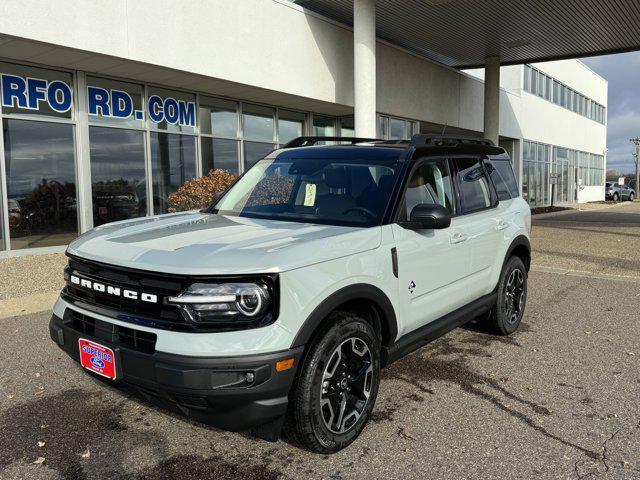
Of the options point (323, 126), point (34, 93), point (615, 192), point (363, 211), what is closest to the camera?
point (363, 211)

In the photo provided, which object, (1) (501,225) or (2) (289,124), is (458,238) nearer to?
(1) (501,225)

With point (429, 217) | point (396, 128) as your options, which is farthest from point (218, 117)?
point (429, 217)

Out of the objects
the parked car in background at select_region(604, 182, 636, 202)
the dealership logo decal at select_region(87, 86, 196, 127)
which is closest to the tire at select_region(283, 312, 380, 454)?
the dealership logo decal at select_region(87, 86, 196, 127)

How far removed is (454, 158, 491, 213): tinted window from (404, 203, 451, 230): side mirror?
995 millimetres

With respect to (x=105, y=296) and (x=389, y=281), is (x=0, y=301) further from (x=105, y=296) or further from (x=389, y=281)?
(x=389, y=281)

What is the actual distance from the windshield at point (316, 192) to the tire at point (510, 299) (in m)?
1.92

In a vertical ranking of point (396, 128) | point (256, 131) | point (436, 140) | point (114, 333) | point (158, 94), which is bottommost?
point (114, 333)

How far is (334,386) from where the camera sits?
3021 millimetres

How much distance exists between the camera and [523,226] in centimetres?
534

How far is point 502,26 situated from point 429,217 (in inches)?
635

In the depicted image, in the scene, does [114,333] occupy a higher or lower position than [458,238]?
lower

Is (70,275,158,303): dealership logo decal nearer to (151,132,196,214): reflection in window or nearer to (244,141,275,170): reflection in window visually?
(151,132,196,214): reflection in window

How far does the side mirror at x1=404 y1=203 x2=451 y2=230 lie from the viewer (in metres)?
3.40

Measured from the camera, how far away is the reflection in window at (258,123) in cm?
1480
